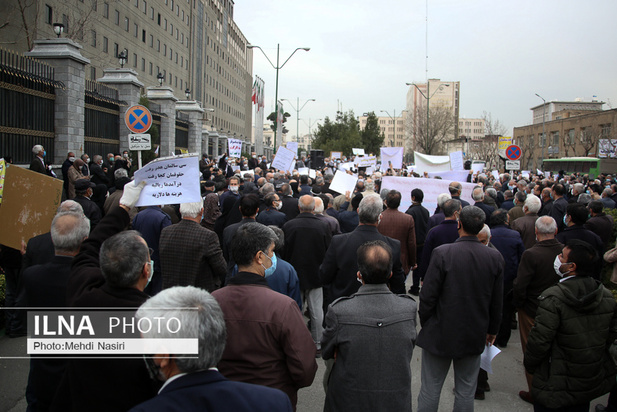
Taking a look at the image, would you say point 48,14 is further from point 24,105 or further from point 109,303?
point 109,303

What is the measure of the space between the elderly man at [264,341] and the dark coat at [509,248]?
424cm

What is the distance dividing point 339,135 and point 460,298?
74171mm

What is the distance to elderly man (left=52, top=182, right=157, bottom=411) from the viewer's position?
8.24 feet

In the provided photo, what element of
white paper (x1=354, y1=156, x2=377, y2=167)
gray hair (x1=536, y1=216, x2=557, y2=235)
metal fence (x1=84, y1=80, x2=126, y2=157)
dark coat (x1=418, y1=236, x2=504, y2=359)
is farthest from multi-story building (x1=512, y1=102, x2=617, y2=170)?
dark coat (x1=418, y1=236, x2=504, y2=359)

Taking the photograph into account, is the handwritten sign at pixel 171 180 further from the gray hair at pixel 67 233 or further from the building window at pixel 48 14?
the building window at pixel 48 14

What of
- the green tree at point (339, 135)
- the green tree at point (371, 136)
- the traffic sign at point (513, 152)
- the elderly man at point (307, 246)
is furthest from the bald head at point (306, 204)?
the green tree at point (371, 136)

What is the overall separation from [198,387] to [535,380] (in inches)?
130

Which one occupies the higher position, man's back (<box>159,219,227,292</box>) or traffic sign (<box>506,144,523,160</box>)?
traffic sign (<box>506,144,523,160</box>)

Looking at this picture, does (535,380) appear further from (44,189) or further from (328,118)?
(328,118)

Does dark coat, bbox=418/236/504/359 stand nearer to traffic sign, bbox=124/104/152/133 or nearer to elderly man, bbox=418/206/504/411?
elderly man, bbox=418/206/504/411

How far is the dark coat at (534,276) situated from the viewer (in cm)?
528

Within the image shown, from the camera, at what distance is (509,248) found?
6.42 metres

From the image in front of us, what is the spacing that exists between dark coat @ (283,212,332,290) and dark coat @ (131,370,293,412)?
172 inches

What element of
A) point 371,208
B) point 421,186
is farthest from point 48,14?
point 371,208
